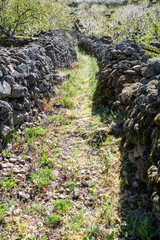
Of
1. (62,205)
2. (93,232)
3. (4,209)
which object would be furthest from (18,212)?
(93,232)

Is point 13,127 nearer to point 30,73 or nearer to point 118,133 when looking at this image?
point 30,73

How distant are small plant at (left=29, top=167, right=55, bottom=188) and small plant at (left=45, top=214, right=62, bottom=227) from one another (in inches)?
27.6

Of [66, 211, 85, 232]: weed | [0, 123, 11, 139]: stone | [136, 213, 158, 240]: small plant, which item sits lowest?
[66, 211, 85, 232]: weed

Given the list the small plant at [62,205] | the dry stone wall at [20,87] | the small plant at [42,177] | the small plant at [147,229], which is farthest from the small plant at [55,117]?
the small plant at [147,229]

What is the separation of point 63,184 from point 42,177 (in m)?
0.48

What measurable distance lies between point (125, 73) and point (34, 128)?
347 cm

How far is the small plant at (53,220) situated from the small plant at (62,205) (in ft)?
0.45

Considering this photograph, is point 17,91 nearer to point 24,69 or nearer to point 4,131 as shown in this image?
point 24,69

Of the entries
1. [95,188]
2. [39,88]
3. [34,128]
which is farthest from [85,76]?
[95,188]

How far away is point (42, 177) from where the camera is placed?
3.82 m

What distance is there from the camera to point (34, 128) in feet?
17.2

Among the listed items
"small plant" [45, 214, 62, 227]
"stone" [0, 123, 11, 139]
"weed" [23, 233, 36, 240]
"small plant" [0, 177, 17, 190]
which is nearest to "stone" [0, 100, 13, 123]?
"stone" [0, 123, 11, 139]

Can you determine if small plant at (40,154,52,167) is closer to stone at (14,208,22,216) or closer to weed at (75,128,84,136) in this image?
stone at (14,208,22,216)

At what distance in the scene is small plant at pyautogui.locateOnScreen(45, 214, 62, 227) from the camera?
2980 mm
